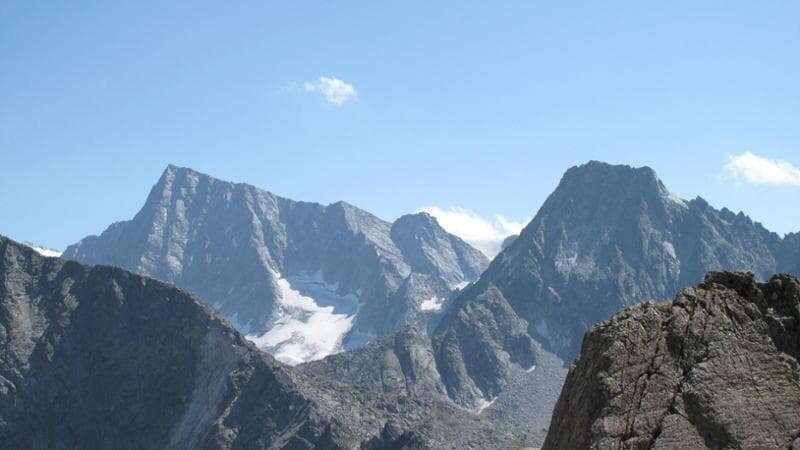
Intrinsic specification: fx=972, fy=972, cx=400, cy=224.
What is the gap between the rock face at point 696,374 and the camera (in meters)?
22.1

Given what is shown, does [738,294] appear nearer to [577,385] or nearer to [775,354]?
[775,354]

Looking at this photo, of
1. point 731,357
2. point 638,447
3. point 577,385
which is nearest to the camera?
point 638,447

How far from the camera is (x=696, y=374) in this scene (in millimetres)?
22922

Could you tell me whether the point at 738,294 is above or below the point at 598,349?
above

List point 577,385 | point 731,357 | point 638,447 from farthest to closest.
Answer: point 577,385
point 731,357
point 638,447

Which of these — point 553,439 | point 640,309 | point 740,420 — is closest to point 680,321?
point 640,309

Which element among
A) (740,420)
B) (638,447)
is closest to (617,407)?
(638,447)

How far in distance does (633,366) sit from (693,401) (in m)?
1.56

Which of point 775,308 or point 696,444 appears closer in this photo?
point 696,444

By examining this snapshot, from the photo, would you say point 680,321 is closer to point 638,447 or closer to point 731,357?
point 731,357

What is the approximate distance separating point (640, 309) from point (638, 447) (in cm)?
408

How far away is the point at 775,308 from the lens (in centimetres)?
2512

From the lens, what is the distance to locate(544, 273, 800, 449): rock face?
72.5 feet

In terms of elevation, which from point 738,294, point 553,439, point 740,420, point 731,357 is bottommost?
point 553,439
